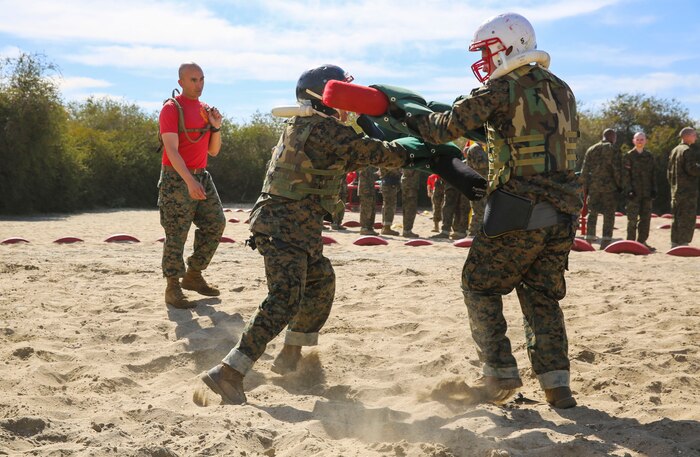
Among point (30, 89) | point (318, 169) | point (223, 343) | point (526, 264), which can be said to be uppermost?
point (30, 89)

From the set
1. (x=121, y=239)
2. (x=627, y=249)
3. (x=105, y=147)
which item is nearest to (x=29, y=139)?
(x=105, y=147)

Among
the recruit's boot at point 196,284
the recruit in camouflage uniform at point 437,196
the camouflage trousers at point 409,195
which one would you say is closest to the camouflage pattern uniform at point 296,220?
the recruit's boot at point 196,284

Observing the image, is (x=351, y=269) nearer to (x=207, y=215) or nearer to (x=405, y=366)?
(x=207, y=215)

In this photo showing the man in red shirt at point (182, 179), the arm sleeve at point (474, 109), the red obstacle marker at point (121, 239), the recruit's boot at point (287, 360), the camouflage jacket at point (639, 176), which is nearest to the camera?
→ the arm sleeve at point (474, 109)

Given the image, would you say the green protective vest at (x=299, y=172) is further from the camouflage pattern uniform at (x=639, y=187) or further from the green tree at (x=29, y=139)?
the green tree at (x=29, y=139)

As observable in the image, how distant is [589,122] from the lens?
37.3 metres

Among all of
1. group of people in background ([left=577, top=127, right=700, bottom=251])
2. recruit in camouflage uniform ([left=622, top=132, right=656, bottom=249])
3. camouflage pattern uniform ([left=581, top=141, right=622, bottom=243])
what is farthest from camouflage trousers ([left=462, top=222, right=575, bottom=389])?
recruit in camouflage uniform ([left=622, top=132, right=656, bottom=249])

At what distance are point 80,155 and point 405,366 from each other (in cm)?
2512

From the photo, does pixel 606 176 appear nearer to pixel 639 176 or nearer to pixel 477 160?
pixel 639 176

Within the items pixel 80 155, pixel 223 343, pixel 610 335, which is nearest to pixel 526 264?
pixel 610 335

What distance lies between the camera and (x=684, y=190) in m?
14.3

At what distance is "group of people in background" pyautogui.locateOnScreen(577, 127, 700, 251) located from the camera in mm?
14320

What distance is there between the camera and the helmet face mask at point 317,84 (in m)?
4.85

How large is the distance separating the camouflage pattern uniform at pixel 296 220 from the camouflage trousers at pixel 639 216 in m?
11.1
